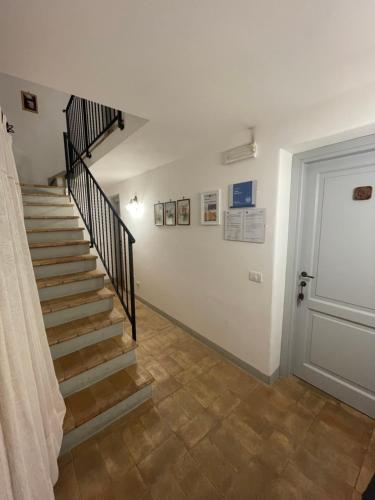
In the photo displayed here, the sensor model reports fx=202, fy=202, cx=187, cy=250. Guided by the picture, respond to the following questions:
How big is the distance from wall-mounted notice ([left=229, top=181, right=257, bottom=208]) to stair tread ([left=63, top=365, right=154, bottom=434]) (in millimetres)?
1756

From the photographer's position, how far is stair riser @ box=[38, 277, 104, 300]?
196cm

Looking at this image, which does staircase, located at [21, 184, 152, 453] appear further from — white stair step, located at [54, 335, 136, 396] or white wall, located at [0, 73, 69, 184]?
white wall, located at [0, 73, 69, 184]

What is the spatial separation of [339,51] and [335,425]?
2.39 metres

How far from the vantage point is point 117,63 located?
1.08 m

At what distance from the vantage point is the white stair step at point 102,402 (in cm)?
138

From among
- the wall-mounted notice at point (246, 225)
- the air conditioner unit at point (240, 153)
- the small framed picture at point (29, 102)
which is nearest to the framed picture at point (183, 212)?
the wall-mounted notice at point (246, 225)

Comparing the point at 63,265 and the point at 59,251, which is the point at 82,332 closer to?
the point at 63,265

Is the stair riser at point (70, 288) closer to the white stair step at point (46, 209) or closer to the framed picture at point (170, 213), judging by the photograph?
the framed picture at point (170, 213)

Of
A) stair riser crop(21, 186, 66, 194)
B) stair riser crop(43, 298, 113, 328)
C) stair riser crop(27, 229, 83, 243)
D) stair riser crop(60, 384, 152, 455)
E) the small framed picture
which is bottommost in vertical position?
stair riser crop(60, 384, 152, 455)

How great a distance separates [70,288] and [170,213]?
1507 mm

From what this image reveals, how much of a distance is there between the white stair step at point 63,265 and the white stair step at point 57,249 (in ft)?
0.37

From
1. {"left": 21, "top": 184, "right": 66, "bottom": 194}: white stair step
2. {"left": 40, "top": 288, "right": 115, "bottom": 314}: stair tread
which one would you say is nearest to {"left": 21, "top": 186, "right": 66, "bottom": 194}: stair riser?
{"left": 21, "top": 184, "right": 66, "bottom": 194}: white stair step

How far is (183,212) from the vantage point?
2.58m

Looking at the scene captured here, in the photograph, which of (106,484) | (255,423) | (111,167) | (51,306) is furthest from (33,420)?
(111,167)
